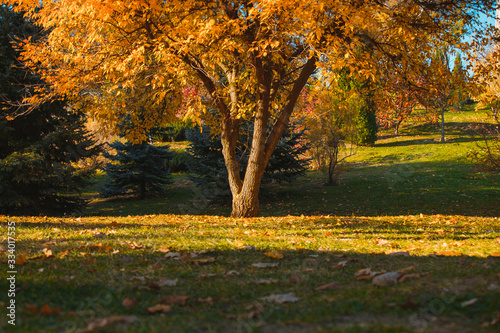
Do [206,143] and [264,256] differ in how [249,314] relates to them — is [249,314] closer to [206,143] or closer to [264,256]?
[264,256]

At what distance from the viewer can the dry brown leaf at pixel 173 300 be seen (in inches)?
88.9

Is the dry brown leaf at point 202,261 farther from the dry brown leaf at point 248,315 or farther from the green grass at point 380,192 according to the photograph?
the green grass at point 380,192

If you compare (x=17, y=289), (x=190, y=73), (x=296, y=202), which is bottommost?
(x=296, y=202)

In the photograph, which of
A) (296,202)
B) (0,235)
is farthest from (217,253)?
(296,202)

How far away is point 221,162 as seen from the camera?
11.8 m

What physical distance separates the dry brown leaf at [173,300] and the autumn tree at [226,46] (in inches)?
168

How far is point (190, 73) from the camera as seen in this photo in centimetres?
818

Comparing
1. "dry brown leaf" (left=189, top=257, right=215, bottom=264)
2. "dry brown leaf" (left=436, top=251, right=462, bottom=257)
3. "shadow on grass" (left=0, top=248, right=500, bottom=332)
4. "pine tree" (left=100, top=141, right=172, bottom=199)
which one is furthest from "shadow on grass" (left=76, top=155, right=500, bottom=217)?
"shadow on grass" (left=0, top=248, right=500, bottom=332)

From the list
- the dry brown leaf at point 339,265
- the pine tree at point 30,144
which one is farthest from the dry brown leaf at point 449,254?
the pine tree at point 30,144

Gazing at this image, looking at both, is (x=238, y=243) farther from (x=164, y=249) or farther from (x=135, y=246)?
(x=135, y=246)

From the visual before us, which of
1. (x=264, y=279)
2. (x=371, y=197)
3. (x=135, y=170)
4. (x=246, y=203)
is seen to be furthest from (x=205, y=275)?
(x=135, y=170)

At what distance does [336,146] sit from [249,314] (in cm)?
1144

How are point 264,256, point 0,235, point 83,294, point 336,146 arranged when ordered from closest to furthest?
point 83,294, point 264,256, point 0,235, point 336,146

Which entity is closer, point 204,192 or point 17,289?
point 17,289
